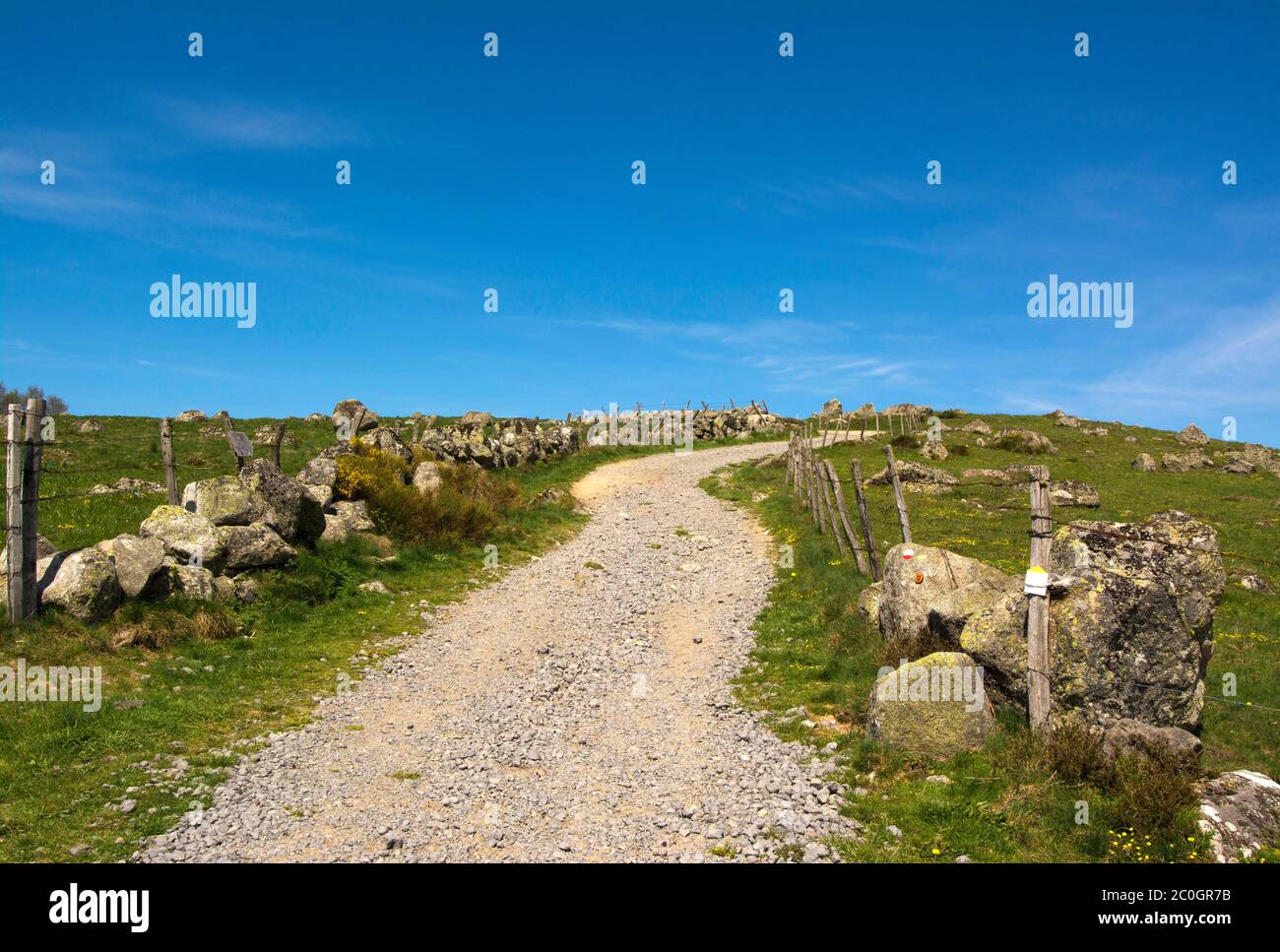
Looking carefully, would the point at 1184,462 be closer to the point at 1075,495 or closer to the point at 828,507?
the point at 1075,495

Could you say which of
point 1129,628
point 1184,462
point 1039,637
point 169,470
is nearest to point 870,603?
point 1039,637

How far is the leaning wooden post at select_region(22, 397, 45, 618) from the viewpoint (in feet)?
48.2

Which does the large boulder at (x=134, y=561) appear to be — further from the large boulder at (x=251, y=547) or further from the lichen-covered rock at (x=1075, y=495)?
the lichen-covered rock at (x=1075, y=495)

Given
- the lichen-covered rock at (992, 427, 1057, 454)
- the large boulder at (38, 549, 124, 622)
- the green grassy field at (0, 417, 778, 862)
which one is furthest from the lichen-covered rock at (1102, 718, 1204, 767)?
the lichen-covered rock at (992, 427, 1057, 454)

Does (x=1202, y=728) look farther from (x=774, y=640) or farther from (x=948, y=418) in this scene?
(x=948, y=418)

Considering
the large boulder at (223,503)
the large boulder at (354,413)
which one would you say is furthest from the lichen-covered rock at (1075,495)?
the large boulder at (354,413)

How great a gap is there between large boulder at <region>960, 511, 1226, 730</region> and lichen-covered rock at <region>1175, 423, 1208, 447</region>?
223 ft

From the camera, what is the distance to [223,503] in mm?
19359

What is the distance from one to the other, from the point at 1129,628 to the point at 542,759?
8665 millimetres

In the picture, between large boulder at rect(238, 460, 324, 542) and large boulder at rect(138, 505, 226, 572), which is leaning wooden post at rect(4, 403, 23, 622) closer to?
large boulder at rect(138, 505, 226, 572)

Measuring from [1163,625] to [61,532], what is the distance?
2464 centimetres

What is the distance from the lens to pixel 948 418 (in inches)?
3378

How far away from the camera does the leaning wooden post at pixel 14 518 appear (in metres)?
14.5
